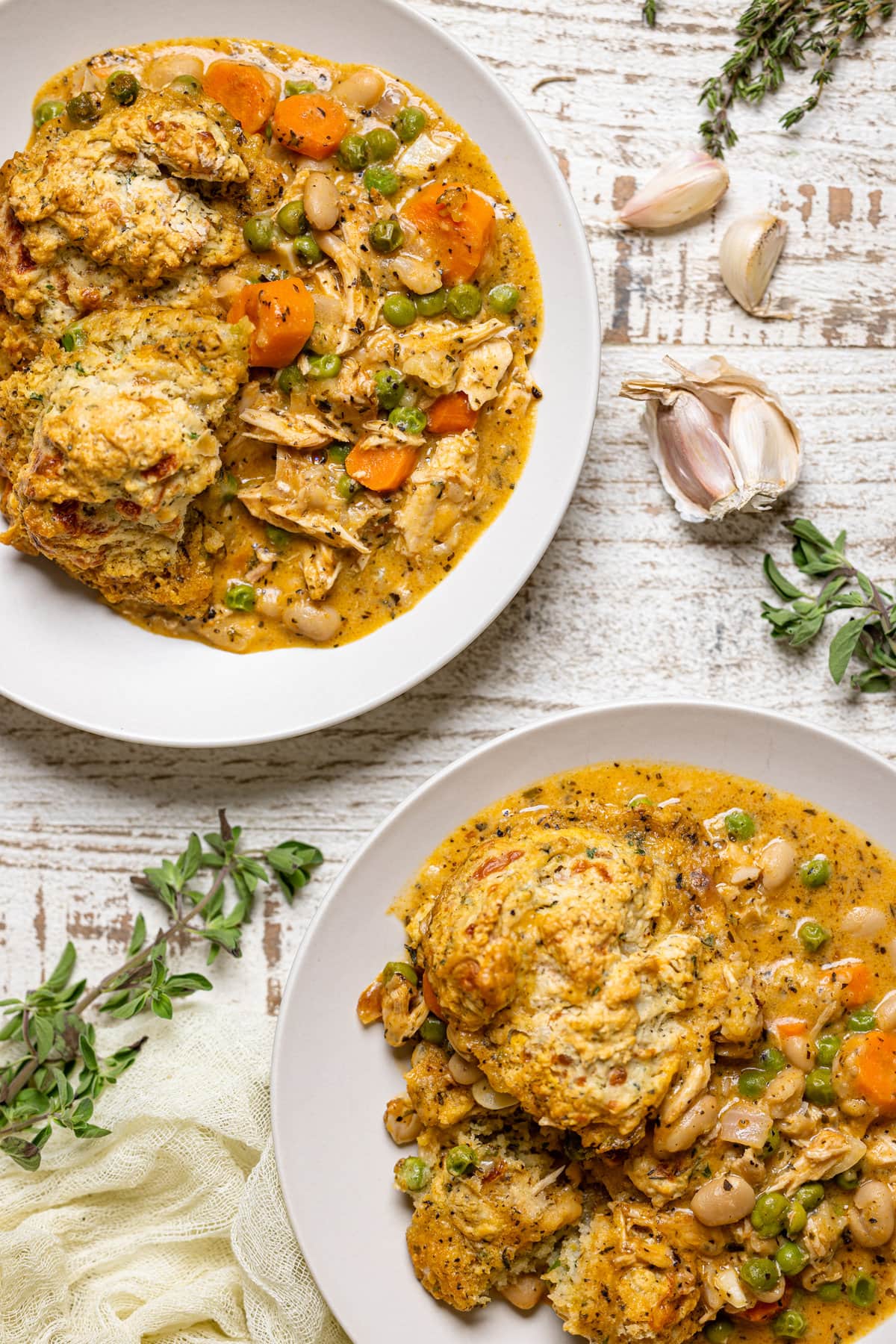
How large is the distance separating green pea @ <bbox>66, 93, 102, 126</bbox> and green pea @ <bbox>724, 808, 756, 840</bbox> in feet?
10.9

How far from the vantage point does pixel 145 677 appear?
13.7ft

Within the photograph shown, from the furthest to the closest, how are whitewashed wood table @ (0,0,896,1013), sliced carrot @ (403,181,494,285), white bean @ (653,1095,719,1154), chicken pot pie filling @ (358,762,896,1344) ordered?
1. whitewashed wood table @ (0,0,896,1013)
2. sliced carrot @ (403,181,494,285)
3. white bean @ (653,1095,719,1154)
4. chicken pot pie filling @ (358,762,896,1344)

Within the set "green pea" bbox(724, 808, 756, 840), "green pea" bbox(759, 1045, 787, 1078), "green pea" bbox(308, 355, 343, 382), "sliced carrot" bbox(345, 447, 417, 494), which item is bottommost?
"green pea" bbox(759, 1045, 787, 1078)

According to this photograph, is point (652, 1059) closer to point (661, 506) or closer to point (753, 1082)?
point (753, 1082)

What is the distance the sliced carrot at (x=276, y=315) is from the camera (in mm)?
3885

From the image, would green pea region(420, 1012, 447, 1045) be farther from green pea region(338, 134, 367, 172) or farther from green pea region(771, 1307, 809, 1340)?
green pea region(338, 134, 367, 172)

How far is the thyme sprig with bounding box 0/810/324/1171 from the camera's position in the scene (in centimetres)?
407

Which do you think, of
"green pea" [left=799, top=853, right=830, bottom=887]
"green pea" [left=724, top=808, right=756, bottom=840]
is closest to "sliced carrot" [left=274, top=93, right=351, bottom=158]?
"green pea" [left=724, top=808, right=756, bottom=840]

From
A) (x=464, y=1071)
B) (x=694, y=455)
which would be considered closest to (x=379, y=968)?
(x=464, y=1071)

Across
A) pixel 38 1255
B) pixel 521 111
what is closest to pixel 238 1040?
pixel 38 1255

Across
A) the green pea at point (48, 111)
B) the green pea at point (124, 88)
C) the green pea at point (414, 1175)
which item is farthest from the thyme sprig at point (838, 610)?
the green pea at point (48, 111)

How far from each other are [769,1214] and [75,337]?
365 centimetres

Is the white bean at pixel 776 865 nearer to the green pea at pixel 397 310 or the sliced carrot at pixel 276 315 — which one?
the green pea at pixel 397 310

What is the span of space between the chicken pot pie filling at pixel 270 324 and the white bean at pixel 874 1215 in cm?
253
